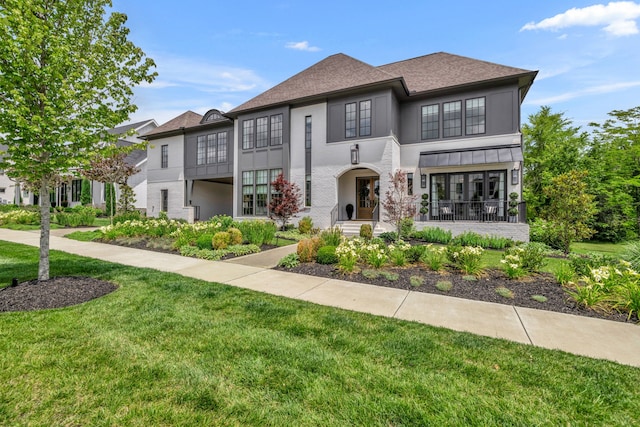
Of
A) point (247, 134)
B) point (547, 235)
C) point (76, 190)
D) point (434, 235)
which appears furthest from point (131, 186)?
point (547, 235)

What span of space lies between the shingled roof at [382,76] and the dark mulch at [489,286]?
32.0ft

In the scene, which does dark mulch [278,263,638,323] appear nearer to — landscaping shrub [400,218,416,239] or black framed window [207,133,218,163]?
landscaping shrub [400,218,416,239]

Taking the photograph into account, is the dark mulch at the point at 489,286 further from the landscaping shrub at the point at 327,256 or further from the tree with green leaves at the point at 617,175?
the tree with green leaves at the point at 617,175

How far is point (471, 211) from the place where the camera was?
1331 cm

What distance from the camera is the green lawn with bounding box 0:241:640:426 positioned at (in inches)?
81.5

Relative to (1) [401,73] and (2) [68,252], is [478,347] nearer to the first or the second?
(2) [68,252]

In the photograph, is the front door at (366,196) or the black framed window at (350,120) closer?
the black framed window at (350,120)

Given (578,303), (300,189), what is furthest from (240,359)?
(300,189)

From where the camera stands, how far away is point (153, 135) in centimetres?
2186

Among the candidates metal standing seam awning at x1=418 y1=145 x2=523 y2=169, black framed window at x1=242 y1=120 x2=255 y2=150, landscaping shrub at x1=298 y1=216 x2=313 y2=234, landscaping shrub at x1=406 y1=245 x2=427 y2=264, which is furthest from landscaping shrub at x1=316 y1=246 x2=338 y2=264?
black framed window at x1=242 y1=120 x2=255 y2=150

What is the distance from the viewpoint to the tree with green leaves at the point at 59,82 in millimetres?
3916

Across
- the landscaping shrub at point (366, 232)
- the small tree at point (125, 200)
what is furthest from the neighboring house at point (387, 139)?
the small tree at point (125, 200)

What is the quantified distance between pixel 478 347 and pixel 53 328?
492 cm

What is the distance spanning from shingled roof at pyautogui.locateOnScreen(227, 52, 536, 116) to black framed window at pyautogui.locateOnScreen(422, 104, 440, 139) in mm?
911
